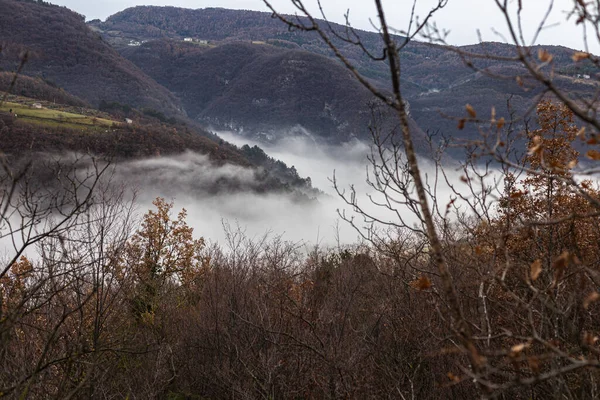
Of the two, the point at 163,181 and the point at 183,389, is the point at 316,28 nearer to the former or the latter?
the point at 183,389

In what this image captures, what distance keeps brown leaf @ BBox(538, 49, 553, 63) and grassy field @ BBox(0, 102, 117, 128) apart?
98.2m

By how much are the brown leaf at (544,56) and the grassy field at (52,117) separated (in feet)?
322

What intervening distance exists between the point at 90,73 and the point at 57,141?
432 ft

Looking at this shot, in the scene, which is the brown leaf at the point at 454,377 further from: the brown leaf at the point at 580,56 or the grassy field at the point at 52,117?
the grassy field at the point at 52,117

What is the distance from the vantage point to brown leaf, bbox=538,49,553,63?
2.05 meters

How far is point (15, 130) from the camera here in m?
75.2

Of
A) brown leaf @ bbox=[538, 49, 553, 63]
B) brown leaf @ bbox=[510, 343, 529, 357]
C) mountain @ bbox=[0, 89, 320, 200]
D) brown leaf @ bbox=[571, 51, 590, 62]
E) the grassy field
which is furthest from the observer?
the grassy field

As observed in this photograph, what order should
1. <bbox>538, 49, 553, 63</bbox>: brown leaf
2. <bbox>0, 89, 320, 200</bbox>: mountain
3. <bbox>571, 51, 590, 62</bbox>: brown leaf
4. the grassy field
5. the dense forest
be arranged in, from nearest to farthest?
1. <bbox>538, 49, 553, 63</bbox>: brown leaf
2. <bbox>571, 51, 590, 62</bbox>: brown leaf
3. the dense forest
4. <bbox>0, 89, 320, 200</bbox>: mountain
5. the grassy field

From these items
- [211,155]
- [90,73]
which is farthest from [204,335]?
[90,73]

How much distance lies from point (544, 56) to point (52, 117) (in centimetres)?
10582

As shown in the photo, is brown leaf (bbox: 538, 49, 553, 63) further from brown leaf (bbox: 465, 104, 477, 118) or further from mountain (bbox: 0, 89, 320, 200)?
mountain (bbox: 0, 89, 320, 200)

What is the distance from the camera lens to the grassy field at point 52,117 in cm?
8762

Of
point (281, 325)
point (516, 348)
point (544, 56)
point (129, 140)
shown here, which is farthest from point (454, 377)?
point (129, 140)

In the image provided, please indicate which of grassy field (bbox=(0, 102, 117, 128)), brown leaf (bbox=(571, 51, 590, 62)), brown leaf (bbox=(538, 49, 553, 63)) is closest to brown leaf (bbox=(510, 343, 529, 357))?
brown leaf (bbox=(538, 49, 553, 63))
